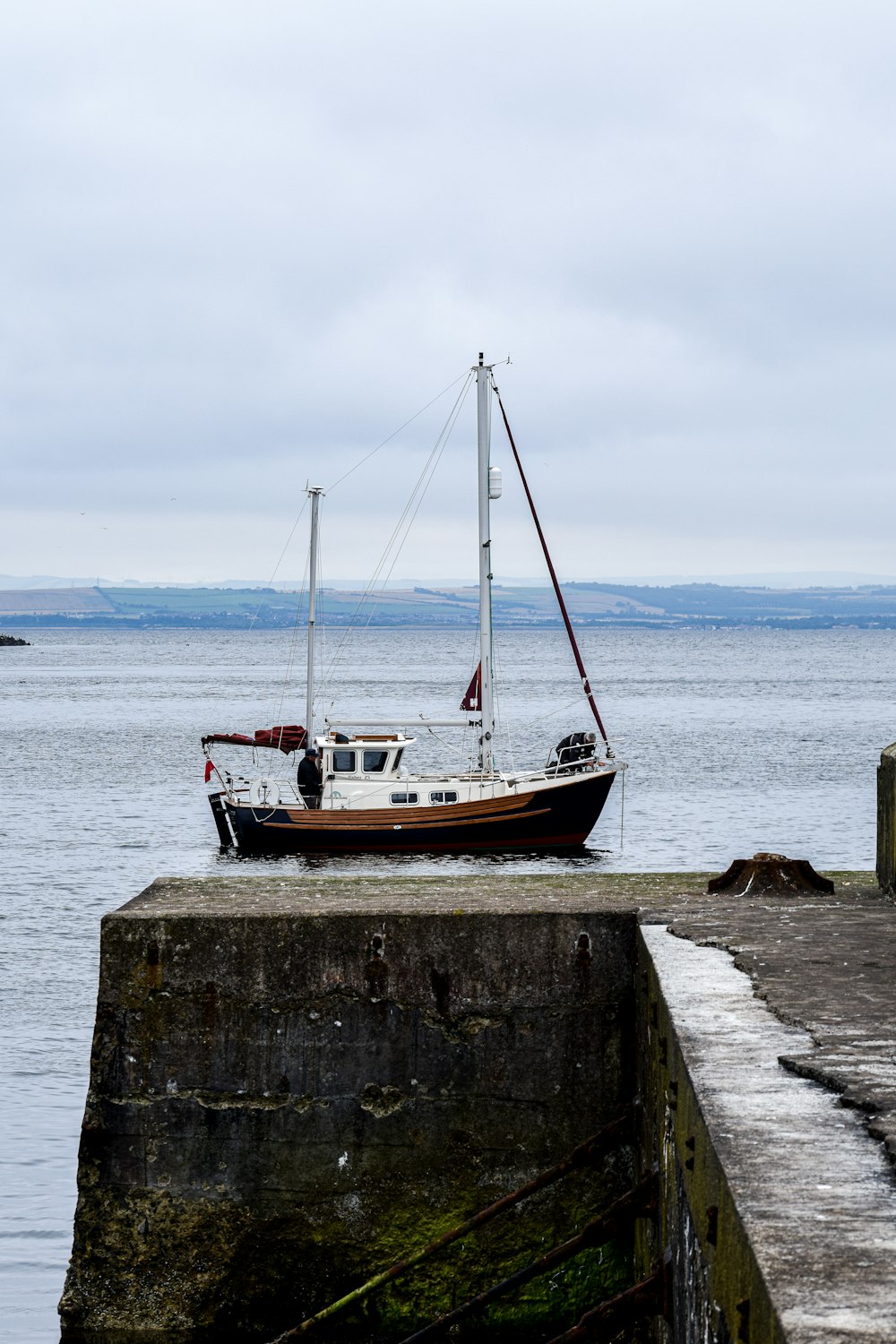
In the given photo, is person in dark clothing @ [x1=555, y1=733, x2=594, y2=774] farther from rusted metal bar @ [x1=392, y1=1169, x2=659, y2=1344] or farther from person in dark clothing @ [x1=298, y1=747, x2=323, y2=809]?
rusted metal bar @ [x1=392, y1=1169, x2=659, y2=1344]

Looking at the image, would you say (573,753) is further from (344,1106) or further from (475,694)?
(344,1106)

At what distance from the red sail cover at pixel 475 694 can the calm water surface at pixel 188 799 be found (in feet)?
10.0

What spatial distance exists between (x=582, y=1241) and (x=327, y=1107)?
5.01 feet

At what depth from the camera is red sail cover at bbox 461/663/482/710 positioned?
95.5 ft

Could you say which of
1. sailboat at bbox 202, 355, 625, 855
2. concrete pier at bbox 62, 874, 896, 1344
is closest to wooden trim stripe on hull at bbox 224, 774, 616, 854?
sailboat at bbox 202, 355, 625, 855

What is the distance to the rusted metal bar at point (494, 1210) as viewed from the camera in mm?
6754

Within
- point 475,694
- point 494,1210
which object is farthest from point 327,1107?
point 475,694

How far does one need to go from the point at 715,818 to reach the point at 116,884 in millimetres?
15281

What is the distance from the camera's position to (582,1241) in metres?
6.20

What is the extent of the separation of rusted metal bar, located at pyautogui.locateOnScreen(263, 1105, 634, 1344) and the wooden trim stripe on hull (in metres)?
21.0

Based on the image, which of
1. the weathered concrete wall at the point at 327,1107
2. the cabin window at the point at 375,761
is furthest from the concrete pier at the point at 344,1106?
the cabin window at the point at 375,761

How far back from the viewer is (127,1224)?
283 inches

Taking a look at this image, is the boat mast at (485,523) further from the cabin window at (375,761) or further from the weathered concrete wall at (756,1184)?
the weathered concrete wall at (756,1184)

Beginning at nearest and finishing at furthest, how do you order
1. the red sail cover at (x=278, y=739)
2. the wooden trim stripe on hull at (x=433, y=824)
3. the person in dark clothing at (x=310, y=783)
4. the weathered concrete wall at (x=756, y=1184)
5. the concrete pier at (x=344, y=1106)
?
1. the weathered concrete wall at (x=756, y=1184)
2. the concrete pier at (x=344, y=1106)
3. the wooden trim stripe on hull at (x=433, y=824)
4. the person in dark clothing at (x=310, y=783)
5. the red sail cover at (x=278, y=739)
